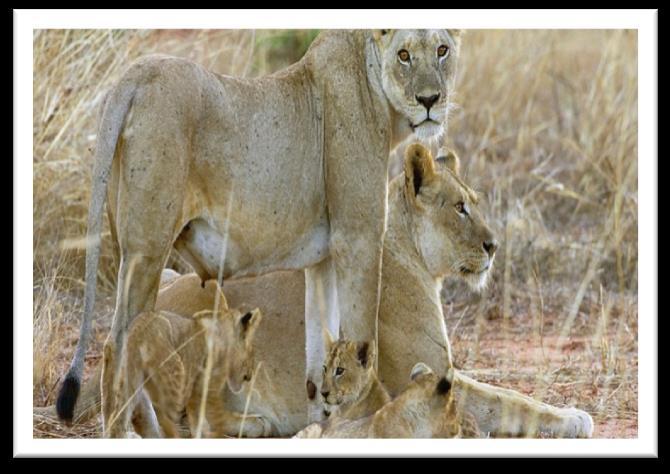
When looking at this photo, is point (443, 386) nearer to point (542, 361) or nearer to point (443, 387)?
point (443, 387)

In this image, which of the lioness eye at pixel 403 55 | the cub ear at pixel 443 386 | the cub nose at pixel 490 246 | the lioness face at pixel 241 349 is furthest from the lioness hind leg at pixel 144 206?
the cub nose at pixel 490 246

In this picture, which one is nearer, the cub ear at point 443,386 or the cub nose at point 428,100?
the cub ear at point 443,386

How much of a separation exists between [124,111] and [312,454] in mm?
1371

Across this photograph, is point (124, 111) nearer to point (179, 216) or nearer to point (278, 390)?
point (179, 216)

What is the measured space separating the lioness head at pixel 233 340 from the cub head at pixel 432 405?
640 mm

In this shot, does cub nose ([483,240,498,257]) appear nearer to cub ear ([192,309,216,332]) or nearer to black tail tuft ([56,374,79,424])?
cub ear ([192,309,216,332])

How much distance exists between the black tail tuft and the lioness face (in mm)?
614

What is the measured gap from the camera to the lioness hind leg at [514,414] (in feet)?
18.9

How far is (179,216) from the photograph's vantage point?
5082mm

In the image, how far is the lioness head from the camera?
529 cm

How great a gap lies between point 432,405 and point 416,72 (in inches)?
50.0

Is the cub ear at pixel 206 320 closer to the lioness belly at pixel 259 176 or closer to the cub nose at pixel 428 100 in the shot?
the lioness belly at pixel 259 176

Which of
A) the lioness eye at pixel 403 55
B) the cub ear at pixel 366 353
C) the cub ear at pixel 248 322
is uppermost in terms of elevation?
the lioness eye at pixel 403 55

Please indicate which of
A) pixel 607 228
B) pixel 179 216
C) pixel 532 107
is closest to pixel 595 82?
pixel 532 107
